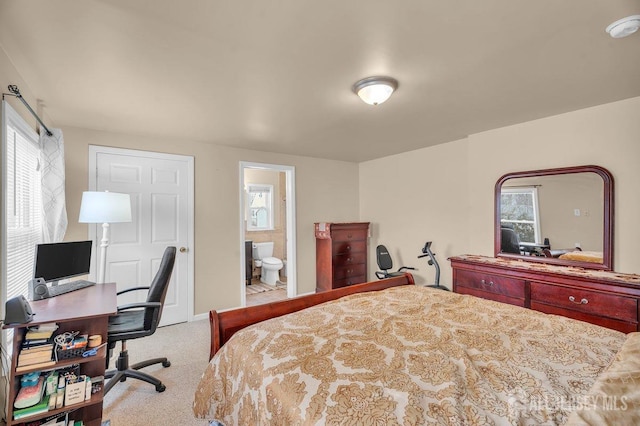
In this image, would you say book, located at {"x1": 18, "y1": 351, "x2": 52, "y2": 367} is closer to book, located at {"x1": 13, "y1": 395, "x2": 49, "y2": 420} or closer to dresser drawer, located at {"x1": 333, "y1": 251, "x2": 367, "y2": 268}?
book, located at {"x1": 13, "y1": 395, "x2": 49, "y2": 420}

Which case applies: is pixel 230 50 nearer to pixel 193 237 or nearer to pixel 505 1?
pixel 505 1

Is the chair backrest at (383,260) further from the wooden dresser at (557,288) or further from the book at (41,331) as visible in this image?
the book at (41,331)

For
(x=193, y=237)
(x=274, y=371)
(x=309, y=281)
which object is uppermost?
(x=193, y=237)

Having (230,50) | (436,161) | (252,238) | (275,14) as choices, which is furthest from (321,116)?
(252,238)

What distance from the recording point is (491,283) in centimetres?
289

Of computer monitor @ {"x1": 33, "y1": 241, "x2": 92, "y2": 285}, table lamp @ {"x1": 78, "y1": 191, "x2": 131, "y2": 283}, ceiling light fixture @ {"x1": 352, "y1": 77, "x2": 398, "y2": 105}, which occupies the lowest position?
computer monitor @ {"x1": 33, "y1": 241, "x2": 92, "y2": 285}

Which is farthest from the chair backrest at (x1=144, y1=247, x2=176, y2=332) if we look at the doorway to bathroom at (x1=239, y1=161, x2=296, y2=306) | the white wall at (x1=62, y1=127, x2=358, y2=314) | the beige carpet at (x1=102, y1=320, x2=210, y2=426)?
the doorway to bathroom at (x1=239, y1=161, x2=296, y2=306)

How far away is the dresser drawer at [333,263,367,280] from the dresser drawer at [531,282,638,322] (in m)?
2.60

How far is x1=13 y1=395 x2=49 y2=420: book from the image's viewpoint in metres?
1.47

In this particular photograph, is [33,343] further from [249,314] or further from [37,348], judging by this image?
[249,314]

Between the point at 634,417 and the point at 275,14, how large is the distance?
2.05 metres

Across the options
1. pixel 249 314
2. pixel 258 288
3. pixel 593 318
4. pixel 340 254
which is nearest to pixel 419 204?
pixel 340 254

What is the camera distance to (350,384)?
42.4 inches

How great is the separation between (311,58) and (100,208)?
213cm
